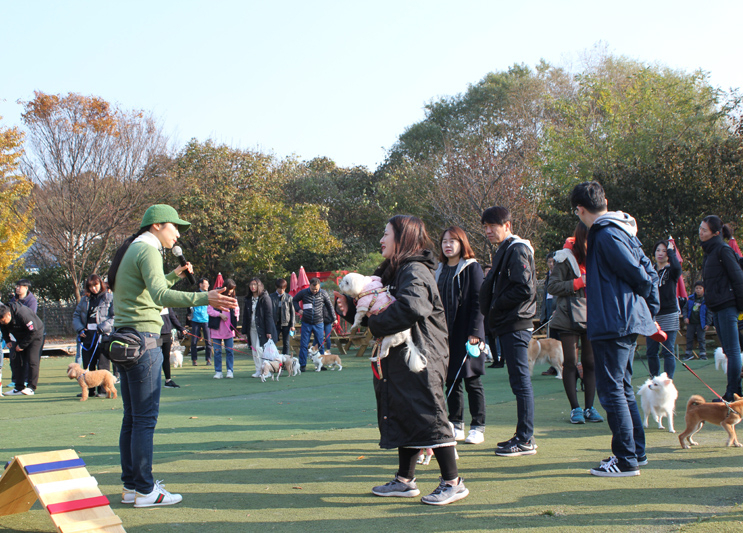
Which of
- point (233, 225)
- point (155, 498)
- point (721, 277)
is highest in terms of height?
point (233, 225)

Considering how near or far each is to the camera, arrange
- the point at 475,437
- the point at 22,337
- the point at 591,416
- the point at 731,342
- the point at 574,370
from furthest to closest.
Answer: the point at 22,337 → the point at 731,342 → the point at 591,416 → the point at 574,370 → the point at 475,437

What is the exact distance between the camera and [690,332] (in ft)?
43.3

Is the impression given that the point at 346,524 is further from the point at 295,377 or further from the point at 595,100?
the point at 595,100

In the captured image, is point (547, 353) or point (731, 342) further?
point (547, 353)

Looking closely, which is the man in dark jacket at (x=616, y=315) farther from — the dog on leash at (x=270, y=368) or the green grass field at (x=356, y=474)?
Result: the dog on leash at (x=270, y=368)

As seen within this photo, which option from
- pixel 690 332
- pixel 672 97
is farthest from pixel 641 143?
pixel 690 332

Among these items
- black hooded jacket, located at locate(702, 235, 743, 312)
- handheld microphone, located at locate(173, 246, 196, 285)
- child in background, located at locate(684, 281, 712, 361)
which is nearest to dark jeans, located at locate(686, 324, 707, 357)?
child in background, located at locate(684, 281, 712, 361)

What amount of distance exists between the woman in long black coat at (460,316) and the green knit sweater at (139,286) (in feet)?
7.17

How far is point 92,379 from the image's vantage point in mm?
9055

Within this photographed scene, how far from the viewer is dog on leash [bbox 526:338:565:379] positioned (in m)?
10.4

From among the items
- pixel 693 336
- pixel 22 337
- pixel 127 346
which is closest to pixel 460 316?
pixel 127 346

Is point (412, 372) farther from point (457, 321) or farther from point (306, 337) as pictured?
point (306, 337)

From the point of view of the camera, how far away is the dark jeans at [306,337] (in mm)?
13227

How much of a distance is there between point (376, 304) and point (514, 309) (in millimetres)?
1696
